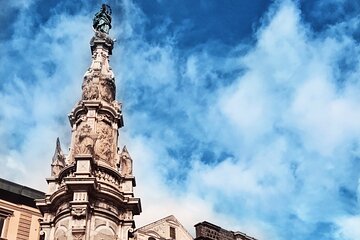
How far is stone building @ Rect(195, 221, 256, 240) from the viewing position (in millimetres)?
37781

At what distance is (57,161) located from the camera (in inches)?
1161

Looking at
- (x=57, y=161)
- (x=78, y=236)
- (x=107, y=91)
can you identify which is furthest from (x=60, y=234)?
(x=107, y=91)

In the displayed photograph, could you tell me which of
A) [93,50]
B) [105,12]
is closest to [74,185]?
[93,50]

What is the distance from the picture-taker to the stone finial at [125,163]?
2922 centimetres

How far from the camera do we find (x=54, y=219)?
2702 centimetres

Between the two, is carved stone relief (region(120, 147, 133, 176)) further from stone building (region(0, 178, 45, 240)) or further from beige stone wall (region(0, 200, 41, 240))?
beige stone wall (region(0, 200, 41, 240))

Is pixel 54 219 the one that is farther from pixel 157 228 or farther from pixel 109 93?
pixel 157 228

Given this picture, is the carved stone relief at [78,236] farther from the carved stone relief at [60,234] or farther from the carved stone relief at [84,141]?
the carved stone relief at [84,141]

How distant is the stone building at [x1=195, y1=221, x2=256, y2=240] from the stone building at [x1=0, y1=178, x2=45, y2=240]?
11365 millimetres

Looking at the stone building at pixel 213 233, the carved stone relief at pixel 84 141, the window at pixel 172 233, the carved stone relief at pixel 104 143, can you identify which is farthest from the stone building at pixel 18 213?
the stone building at pixel 213 233

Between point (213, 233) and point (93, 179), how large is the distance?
15221 mm

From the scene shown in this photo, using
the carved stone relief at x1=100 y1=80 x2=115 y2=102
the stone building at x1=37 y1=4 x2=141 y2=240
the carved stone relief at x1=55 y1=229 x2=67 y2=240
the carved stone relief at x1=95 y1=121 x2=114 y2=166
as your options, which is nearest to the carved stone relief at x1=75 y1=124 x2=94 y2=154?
the stone building at x1=37 y1=4 x2=141 y2=240

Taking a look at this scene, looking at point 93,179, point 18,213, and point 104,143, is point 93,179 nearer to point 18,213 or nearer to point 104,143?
point 104,143

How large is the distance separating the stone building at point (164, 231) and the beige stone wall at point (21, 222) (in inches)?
275
